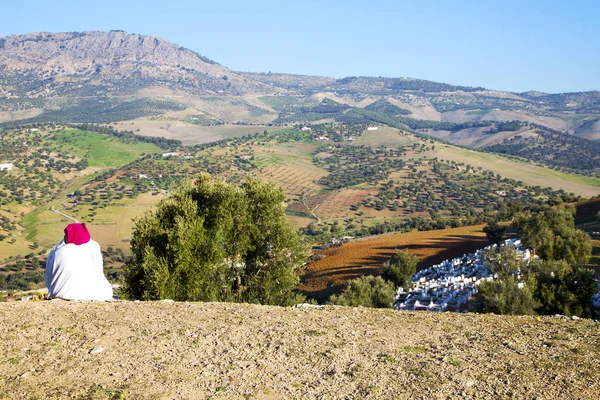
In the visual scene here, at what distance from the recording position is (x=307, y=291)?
4362 centimetres

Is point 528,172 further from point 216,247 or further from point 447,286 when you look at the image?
point 216,247

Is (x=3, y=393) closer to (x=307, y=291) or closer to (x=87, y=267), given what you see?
(x=87, y=267)

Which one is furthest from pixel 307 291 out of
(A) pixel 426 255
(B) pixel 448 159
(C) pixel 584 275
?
(B) pixel 448 159

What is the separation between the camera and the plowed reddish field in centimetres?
4546

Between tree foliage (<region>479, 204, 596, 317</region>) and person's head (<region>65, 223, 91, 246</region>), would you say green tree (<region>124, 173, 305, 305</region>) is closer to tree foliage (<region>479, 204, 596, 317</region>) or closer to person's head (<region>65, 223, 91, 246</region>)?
person's head (<region>65, 223, 91, 246</region>)

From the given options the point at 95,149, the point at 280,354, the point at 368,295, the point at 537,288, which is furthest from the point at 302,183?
the point at 280,354

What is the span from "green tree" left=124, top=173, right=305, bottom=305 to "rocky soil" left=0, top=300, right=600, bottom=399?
3.42 m

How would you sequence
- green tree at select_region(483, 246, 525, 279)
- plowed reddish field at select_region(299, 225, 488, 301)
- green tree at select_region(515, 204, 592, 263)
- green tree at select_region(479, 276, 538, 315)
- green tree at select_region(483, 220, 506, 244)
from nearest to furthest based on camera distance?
green tree at select_region(479, 276, 538, 315) → green tree at select_region(483, 246, 525, 279) → green tree at select_region(515, 204, 592, 263) → plowed reddish field at select_region(299, 225, 488, 301) → green tree at select_region(483, 220, 506, 244)

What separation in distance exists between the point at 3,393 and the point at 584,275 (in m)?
24.1

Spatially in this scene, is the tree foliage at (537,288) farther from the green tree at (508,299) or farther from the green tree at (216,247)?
the green tree at (216,247)

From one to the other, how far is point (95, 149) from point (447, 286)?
174m

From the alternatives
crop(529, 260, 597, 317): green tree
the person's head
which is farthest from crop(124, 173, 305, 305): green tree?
crop(529, 260, 597, 317): green tree

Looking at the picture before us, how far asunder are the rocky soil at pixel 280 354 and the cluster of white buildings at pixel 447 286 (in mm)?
15540

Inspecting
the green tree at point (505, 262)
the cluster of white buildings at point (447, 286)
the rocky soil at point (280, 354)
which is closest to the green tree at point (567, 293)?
the cluster of white buildings at point (447, 286)
